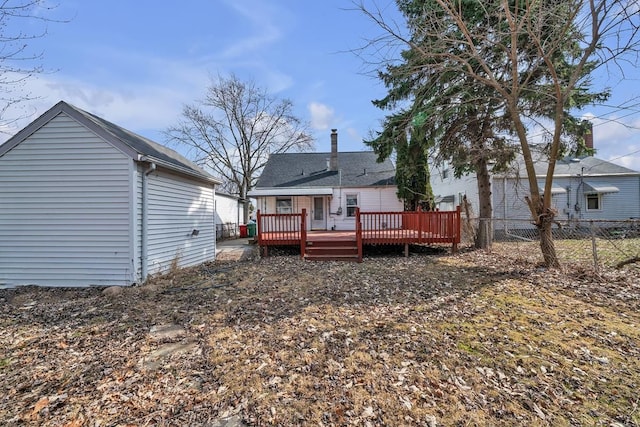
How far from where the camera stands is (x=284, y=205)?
608 inches

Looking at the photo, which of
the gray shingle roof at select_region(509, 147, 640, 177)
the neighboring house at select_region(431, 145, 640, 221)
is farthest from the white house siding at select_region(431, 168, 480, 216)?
the gray shingle roof at select_region(509, 147, 640, 177)

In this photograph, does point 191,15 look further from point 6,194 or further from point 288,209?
point 288,209

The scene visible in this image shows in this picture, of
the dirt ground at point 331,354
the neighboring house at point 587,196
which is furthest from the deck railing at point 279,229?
the neighboring house at point 587,196

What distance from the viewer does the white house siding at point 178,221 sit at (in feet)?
23.0

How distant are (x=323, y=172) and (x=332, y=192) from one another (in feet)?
8.54

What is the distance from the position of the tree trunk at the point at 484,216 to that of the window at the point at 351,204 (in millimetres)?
6168

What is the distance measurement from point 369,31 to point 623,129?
6.00 m

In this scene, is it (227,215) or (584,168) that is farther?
(227,215)

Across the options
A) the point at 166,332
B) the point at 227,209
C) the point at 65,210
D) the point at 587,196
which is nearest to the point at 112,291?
the point at 65,210

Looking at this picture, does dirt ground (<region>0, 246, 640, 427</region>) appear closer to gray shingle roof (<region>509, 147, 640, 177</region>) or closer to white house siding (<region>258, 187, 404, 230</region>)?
white house siding (<region>258, 187, 404, 230</region>)

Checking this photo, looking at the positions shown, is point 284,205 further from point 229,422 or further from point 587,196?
point 587,196

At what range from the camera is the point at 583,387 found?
8.64 ft

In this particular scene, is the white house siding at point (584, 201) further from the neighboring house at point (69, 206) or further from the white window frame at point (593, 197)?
the neighboring house at point (69, 206)

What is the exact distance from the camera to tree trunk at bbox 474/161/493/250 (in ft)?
31.5
